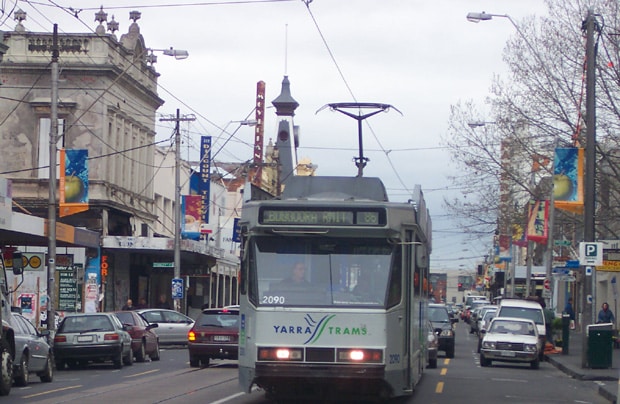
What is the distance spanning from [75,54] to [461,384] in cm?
3165

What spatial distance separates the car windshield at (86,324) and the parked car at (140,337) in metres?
2.66

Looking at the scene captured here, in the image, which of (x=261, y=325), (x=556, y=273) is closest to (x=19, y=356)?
(x=261, y=325)

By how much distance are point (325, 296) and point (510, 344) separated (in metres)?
17.8

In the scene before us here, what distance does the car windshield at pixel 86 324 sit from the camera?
28.8 m

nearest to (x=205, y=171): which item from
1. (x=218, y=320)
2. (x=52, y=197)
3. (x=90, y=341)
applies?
(x=52, y=197)

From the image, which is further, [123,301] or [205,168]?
[205,168]

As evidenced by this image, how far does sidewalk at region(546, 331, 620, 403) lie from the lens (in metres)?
22.7

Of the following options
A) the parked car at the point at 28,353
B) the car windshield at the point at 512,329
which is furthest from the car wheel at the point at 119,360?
the car windshield at the point at 512,329

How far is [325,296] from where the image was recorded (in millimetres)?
15422

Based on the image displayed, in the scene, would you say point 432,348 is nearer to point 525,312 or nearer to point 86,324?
point 86,324

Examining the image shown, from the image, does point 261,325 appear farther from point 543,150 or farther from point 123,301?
point 123,301

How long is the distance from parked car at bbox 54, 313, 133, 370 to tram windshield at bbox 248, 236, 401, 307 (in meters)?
14.0

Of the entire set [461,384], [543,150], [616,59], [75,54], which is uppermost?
[75,54]

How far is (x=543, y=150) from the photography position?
37.1 metres
